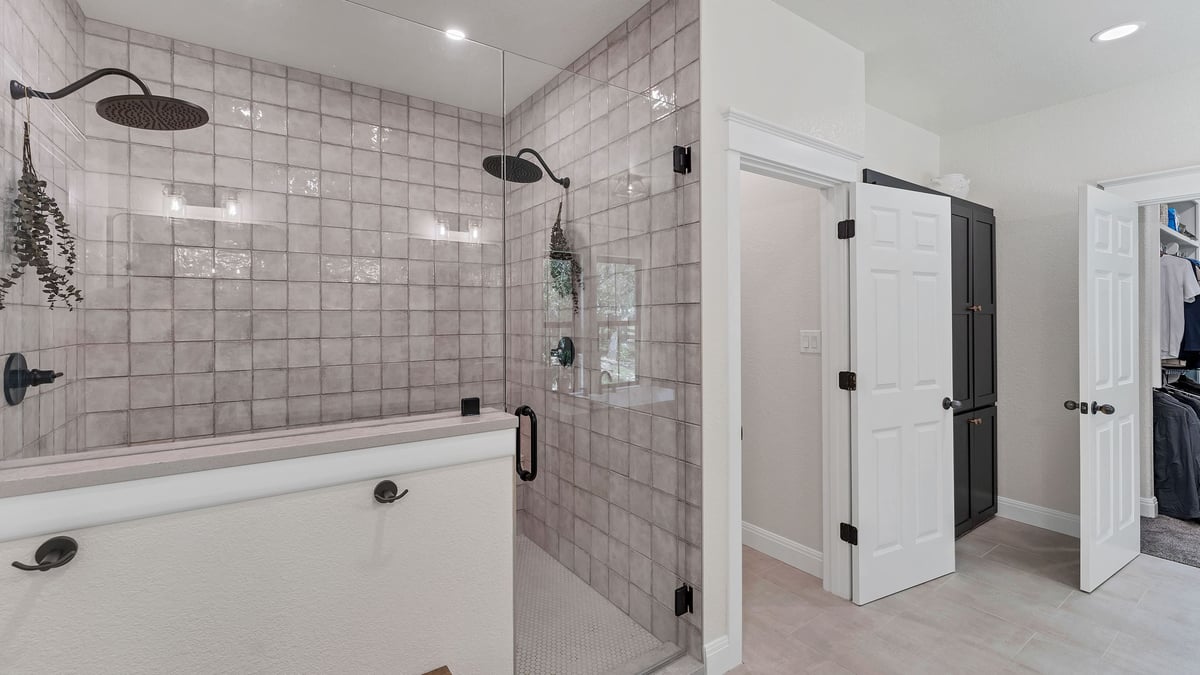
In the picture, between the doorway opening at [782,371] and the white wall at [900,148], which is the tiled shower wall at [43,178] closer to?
the doorway opening at [782,371]

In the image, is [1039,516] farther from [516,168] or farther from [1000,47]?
[516,168]

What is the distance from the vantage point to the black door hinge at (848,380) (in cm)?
241

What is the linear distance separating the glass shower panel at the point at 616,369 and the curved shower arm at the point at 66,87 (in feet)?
3.48

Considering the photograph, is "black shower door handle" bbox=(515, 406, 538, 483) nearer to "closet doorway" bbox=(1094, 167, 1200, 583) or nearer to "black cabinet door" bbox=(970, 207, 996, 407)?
"closet doorway" bbox=(1094, 167, 1200, 583)

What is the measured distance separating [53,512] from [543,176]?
1452 mm

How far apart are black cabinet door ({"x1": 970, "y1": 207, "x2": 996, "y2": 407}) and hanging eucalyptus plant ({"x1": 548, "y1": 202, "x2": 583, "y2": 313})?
2859 mm

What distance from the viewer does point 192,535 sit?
1127 millimetres

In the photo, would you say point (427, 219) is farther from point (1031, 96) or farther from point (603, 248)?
point (1031, 96)

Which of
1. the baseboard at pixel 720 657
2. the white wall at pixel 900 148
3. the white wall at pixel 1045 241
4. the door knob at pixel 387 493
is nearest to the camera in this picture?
the door knob at pixel 387 493

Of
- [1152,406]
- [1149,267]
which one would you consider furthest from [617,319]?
[1152,406]

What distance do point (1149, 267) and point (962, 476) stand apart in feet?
5.71

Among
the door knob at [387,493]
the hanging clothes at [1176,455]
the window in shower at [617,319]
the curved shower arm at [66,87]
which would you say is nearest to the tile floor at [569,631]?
the door knob at [387,493]

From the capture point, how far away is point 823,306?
2555mm

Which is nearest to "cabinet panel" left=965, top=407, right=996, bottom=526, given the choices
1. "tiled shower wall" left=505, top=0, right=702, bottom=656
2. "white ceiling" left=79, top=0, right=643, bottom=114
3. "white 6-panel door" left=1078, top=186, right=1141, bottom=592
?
"white 6-panel door" left=1078, top=186, right=1141, bottom=592
